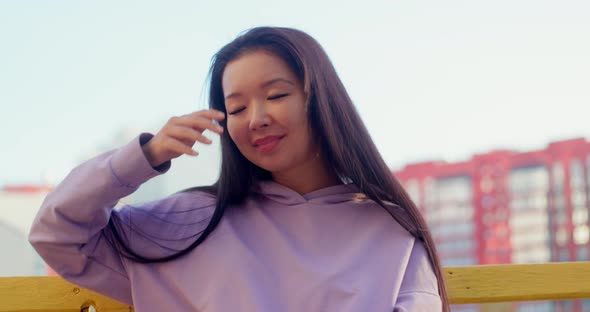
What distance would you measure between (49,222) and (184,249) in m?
0.15

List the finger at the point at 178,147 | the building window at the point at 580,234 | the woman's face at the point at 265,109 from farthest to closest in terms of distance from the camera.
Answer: the building window at the point at 580,234
the woman's face at the point at 265,109
the finger at the point at 178,147

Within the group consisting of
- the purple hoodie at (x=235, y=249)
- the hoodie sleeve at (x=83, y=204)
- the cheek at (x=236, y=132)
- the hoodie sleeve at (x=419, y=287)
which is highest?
the cheek at (x=236, y=132)

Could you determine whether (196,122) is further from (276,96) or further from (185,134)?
(276,96)

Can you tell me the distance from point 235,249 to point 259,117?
0.48ft

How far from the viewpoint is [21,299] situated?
92cm

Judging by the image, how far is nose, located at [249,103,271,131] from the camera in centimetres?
82

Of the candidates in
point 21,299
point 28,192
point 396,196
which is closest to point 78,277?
point 21,299

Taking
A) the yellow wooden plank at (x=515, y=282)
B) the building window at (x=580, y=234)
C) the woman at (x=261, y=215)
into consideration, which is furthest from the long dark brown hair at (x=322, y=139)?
the building window at (x=580, y=234)

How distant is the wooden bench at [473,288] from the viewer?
0.92 m

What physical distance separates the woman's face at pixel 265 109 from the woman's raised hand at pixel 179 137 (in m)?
0.08

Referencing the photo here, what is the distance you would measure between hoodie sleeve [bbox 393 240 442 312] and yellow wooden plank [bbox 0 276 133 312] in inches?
13.0

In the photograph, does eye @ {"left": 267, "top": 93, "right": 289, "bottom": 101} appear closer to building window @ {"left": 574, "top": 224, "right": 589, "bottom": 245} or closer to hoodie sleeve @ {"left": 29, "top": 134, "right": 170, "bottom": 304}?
hoodie sleeve @ {"left": 29, "top": 134, "right": 170, "bottom": 304}

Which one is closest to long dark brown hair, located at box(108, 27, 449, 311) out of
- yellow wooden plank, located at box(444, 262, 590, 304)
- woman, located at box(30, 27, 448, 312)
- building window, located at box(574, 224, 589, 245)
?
woman, located at box(30, 27, 448, 312)

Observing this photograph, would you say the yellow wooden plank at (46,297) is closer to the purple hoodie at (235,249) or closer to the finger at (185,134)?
the purple hoodie at (235,249)
